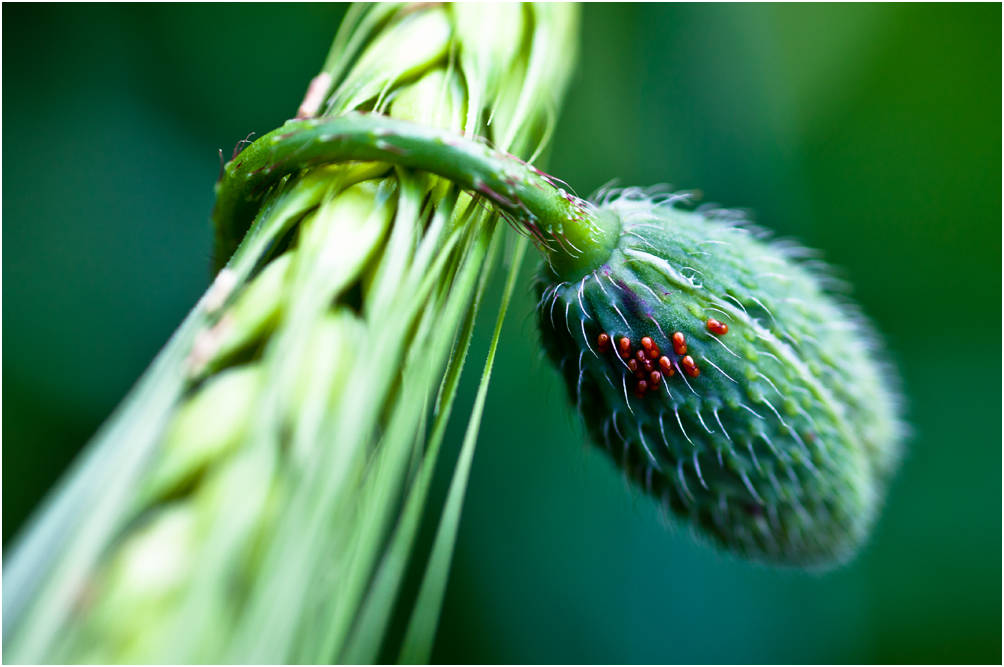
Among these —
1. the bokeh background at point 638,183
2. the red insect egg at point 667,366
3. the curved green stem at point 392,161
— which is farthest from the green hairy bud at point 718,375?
the bokeh background at point 638,183

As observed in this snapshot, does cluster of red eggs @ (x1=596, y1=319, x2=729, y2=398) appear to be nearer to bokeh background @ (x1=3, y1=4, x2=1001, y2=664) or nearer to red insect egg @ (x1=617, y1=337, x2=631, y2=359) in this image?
red insect egg @ (x1=617, y1=337, x2=631, y2=359)

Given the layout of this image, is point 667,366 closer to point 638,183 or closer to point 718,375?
point 718,375

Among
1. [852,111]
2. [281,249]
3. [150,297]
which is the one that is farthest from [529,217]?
[852,111]

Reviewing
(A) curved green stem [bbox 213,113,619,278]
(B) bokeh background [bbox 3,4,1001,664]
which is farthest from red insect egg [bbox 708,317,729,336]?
(B) bokeh background [bbox 3,4,1001,664]

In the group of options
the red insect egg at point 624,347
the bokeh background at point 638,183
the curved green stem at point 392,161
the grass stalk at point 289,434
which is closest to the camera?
the grass stalk at point 289,434

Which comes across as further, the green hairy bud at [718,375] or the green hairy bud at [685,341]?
the green hairy bud at [718,375]

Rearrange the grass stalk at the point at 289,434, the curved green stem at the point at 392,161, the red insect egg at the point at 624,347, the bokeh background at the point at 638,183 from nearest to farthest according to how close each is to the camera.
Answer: the grass stalk at the point at 289,434
the curved green stem at the point at 392,161
the red insect egg at the point at 624,347
the bokeh background at the point at 638,183

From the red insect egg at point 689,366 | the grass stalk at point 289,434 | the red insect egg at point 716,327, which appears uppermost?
the red insect egg at point 716,327

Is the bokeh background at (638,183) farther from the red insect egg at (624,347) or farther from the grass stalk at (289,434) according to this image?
the grass stalk at (289,434)
